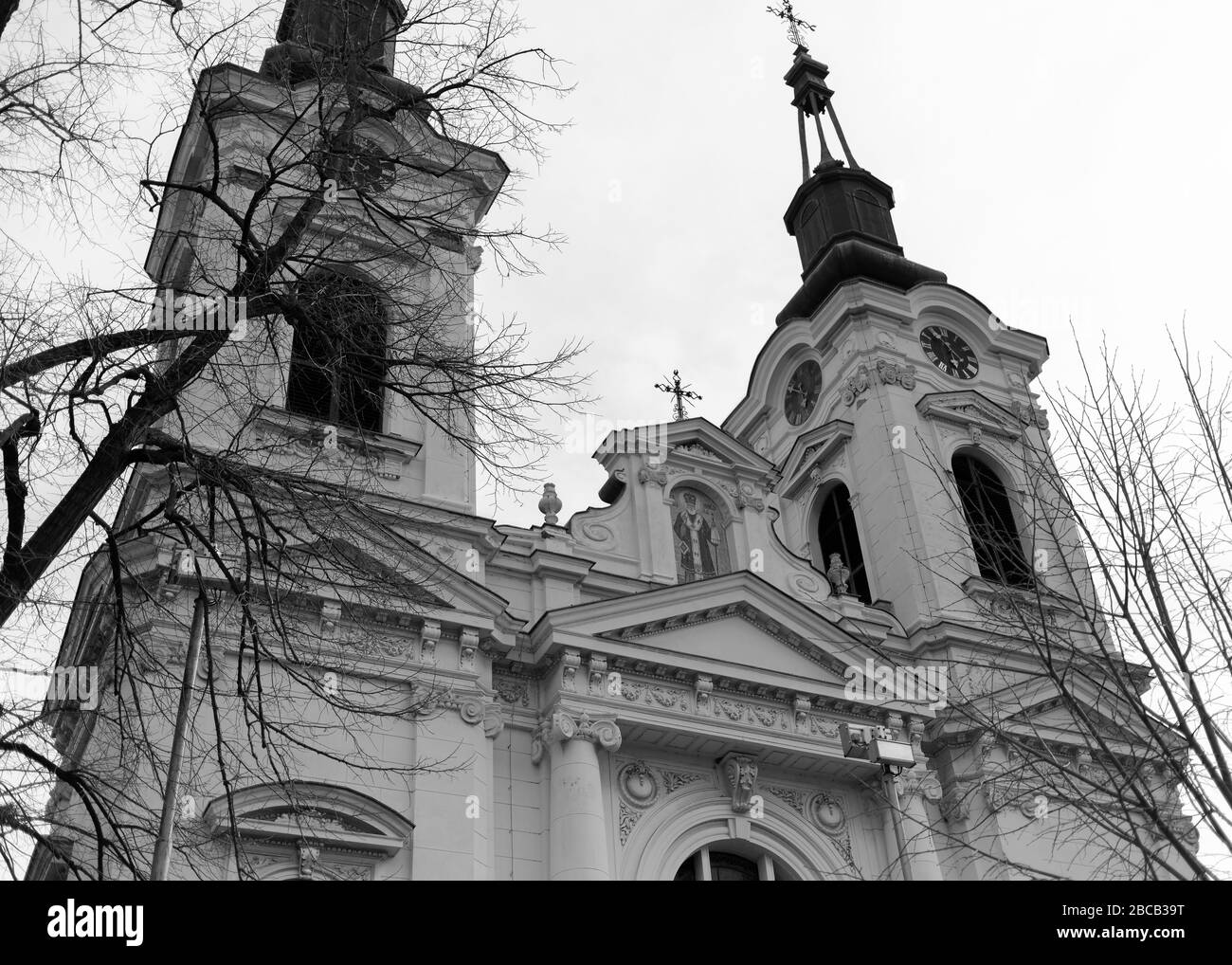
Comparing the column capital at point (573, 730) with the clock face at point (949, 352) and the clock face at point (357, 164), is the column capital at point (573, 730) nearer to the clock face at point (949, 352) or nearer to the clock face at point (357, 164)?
the clock face at point (357, 164)

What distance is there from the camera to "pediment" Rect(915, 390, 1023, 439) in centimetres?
2384

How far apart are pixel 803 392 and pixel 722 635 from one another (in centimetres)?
965

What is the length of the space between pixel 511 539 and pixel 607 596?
154cm

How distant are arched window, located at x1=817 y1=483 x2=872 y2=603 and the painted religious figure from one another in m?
3.47

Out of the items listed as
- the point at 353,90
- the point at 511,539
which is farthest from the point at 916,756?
the point at 353,90

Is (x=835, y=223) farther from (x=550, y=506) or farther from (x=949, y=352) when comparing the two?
(x=550, y=506)

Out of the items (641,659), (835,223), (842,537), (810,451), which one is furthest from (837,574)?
(835,223)

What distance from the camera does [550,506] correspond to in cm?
1927

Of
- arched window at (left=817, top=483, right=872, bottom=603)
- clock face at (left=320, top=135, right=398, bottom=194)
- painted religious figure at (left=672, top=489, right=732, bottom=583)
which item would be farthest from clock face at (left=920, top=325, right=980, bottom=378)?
clock face at (left=320, top=135, right=398, bottom=194)

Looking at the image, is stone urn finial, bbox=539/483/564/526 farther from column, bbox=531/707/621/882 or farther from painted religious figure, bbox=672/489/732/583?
column, bbox=531/707/621/882

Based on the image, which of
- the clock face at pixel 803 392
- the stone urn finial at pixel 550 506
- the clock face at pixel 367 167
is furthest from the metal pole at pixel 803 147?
the clock face at pixel 367 167
